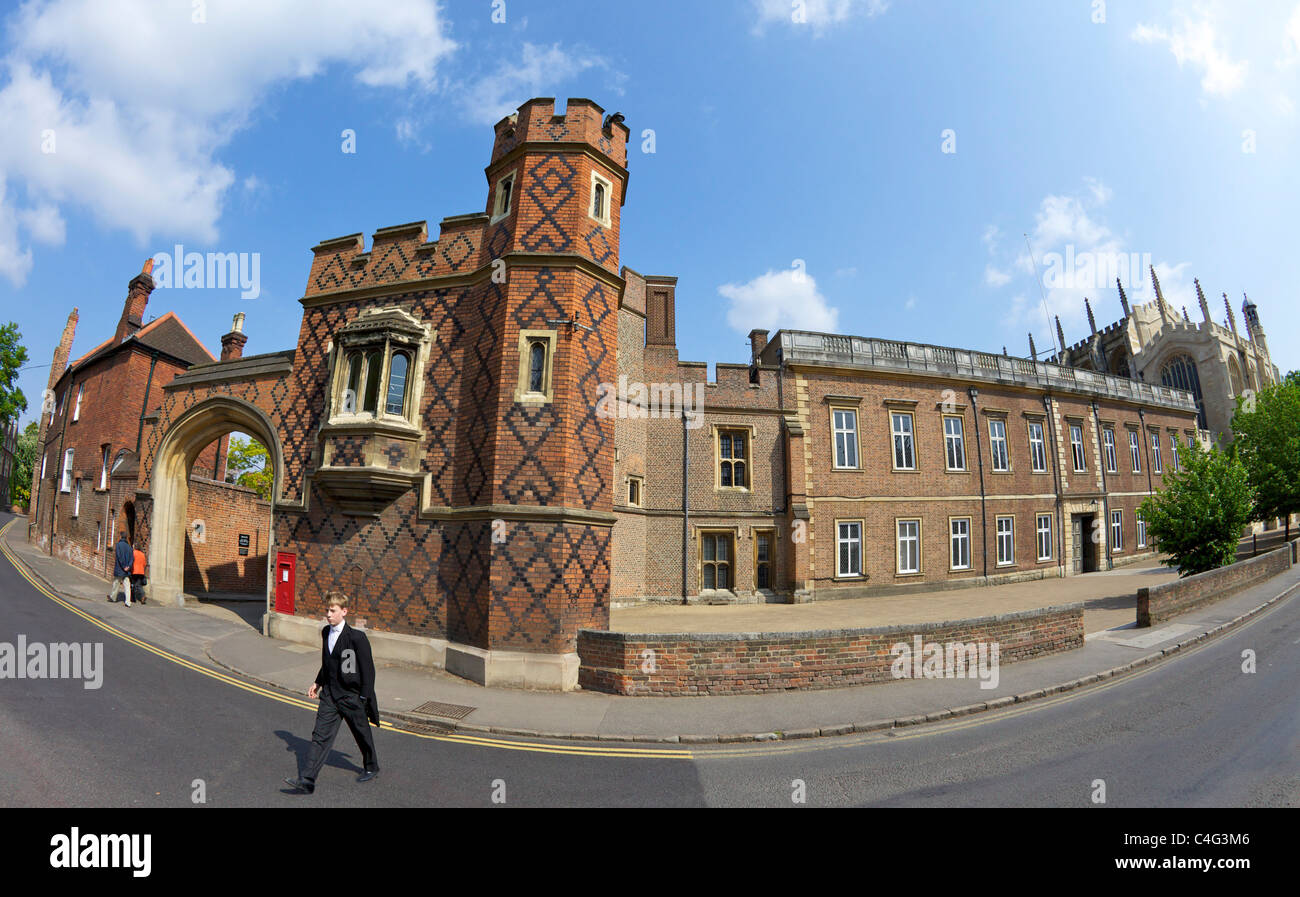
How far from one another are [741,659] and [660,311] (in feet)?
47.9

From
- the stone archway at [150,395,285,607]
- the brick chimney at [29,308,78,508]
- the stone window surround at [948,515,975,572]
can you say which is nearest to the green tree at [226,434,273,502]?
the brick chimney at [29,308,78,508]

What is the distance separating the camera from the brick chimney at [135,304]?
22203 mm

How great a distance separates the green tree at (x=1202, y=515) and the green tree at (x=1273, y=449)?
10681mm

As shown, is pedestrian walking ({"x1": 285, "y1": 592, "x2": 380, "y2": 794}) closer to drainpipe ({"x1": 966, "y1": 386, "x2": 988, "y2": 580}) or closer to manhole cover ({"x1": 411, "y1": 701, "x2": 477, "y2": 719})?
manhole cover ({"x1": 411, "y1": 701, "x2": 477, "y2": 719})

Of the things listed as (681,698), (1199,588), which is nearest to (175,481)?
(681,698)

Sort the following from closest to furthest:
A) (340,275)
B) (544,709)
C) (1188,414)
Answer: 1. (544,709)
2. (340,275)
3. (1188,414)

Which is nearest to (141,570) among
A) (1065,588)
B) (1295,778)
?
(1295,778)

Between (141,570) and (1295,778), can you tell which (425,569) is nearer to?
(141,570)

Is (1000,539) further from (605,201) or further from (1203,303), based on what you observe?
(1203,303)

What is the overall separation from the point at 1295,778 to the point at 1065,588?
59.8 ft

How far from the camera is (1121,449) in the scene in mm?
28328

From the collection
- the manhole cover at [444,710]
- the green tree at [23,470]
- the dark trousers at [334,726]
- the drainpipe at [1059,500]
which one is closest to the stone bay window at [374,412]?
the manhole cover at [444,710]

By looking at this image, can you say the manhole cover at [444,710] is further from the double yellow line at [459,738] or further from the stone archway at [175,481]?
the stone archway at [175,481]
